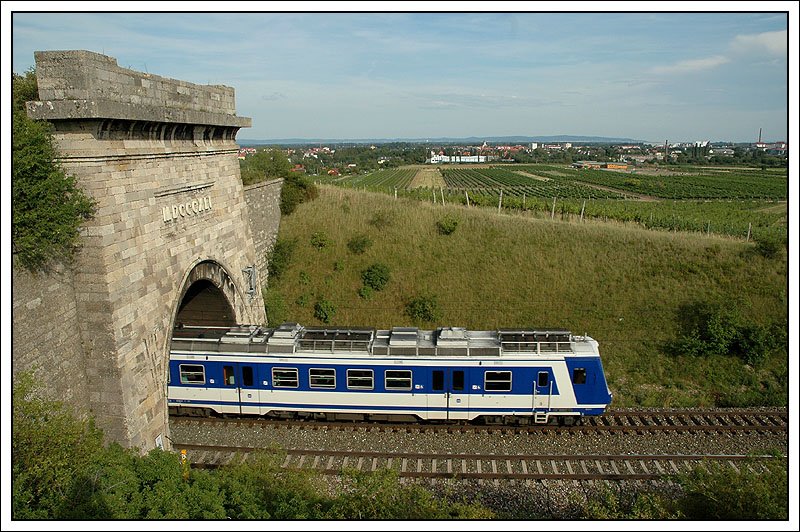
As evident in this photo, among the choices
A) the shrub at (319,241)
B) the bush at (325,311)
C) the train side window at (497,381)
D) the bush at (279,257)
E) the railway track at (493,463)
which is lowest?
the railway track at (493,463)

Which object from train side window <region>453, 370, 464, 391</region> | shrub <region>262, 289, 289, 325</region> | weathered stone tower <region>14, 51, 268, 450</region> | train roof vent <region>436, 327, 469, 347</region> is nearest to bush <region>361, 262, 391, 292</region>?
shrub <region>262, 289, 289, 325</region>

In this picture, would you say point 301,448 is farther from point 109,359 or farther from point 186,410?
point 109,359

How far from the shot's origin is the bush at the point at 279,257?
72.3 ft

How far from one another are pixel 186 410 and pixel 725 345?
16636mm

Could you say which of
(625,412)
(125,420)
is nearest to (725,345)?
(625,412)

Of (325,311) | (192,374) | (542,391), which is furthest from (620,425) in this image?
(325,311)

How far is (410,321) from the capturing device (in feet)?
65.6

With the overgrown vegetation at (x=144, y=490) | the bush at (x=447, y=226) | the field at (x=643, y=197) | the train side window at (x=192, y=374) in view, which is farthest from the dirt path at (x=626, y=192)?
the overgrown vegetation at (x=144, y=490)

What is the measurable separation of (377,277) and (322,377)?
9100 millimetres

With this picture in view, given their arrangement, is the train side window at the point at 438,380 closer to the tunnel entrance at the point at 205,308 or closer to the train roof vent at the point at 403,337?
the train roof vent at the point at 403,337

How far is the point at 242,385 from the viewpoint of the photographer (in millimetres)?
12672

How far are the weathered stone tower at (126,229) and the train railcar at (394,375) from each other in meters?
1.33

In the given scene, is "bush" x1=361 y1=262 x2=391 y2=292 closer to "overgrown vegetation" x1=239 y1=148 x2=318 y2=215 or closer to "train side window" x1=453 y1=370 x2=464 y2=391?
"overgrown vegetation" x1=239 y1=148 x2=318 y2=215

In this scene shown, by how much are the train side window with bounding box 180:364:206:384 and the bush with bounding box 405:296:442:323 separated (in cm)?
908
